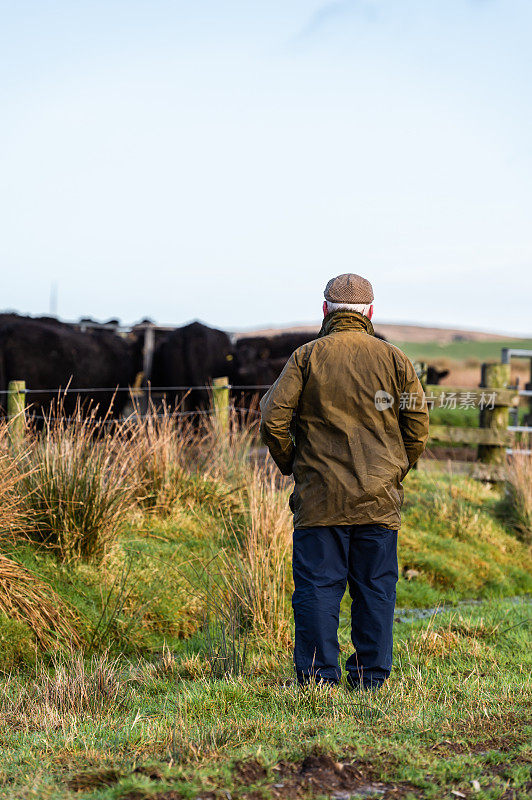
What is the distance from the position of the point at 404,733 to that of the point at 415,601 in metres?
3.68

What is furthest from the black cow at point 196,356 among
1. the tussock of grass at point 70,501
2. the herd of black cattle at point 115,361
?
the tussock of grass at point 70,501

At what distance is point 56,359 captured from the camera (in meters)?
14.3

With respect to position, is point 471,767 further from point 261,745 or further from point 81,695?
point 81,695

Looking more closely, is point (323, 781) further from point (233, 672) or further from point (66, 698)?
point (233, 672)

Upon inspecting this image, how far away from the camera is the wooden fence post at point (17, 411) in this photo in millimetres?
6332

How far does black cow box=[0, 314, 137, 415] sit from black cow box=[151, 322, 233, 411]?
2.95 ft

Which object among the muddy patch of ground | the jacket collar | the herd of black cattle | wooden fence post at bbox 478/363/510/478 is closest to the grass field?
the muddy patch of ground

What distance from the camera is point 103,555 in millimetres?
5891

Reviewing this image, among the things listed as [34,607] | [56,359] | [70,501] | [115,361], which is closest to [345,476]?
[34,607]

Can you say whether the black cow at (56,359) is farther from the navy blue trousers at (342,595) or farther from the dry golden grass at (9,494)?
the navy blue trousers at (342,595)

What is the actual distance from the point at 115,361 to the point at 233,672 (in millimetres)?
11655

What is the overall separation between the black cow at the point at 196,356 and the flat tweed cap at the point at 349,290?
11391 mm

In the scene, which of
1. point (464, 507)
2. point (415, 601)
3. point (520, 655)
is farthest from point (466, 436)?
point (520, 655)

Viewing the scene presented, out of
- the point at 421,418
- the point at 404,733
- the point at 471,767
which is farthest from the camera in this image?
the point at 421,418
